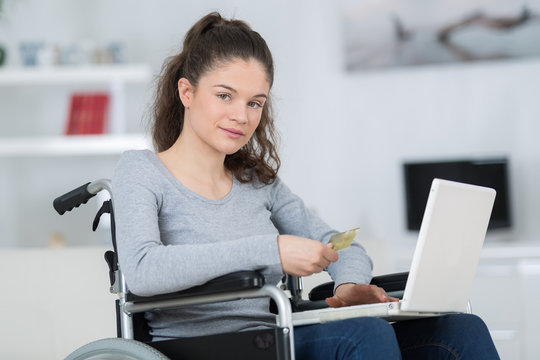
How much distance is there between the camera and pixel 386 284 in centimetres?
172

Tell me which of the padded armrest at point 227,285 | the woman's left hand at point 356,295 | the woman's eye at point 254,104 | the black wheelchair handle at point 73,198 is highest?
the woman's eye at point 254,104

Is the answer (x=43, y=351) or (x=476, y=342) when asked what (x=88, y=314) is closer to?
(x=43, y=351)

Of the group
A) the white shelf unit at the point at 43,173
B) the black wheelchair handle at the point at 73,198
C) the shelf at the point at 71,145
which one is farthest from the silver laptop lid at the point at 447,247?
the white shelf unit at the point at 43,173

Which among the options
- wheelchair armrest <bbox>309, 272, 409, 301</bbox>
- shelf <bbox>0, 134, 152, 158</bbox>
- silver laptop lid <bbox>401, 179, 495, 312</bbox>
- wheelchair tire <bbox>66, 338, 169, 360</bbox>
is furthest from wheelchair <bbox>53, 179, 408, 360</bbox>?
shelf <bbox>0, 134, 152, 158</bbox>

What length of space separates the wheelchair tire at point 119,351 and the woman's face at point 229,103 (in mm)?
445

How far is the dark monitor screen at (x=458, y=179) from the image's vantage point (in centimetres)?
411

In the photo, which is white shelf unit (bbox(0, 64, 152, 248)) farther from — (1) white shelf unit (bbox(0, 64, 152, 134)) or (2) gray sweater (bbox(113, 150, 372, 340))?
(2) gray sweater (bbox(113, 150, 372, 340))

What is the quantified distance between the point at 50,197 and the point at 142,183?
3.00 m

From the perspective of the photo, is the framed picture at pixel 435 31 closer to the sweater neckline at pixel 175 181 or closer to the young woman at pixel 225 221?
the young woman at pixel 225 221

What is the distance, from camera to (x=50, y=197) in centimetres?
439

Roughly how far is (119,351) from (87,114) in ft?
9.37

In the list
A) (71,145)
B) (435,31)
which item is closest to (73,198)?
(71,145)

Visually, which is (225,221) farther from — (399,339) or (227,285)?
(399,339)

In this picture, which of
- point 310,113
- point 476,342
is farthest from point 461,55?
point 476,342
